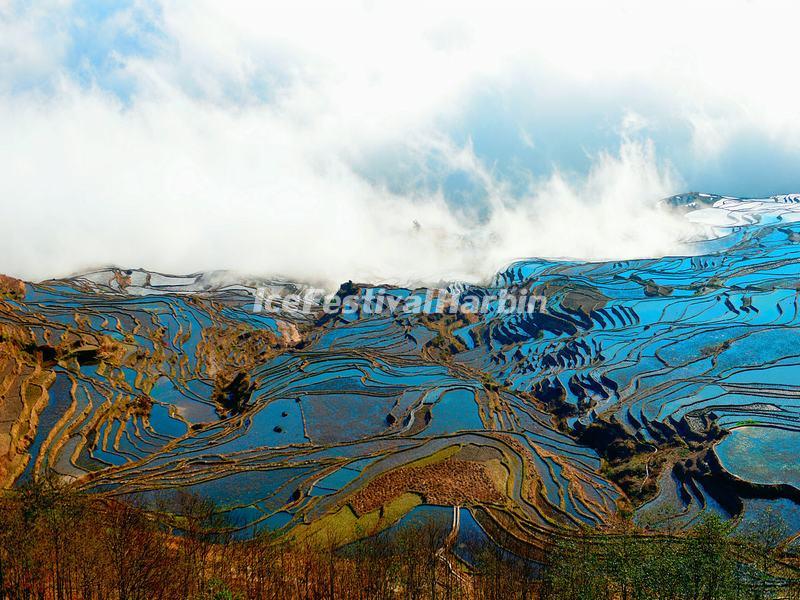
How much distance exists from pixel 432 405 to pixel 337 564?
15.0m

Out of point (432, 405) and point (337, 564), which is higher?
point (432, 405)

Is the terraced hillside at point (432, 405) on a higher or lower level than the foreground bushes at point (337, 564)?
higher

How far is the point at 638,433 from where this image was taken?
25641mm

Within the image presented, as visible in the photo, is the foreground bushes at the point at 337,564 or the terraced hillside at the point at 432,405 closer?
the foreground bushes at the point at 337,564

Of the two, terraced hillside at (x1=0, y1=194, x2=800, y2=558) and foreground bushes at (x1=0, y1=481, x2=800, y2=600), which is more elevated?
terraced hillside at (x1=0, y1=194, x2=800, y2=558)

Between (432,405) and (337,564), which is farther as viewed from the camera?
(432,405)

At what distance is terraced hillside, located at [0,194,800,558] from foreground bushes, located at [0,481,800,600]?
2.58m

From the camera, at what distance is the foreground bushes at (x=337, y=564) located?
11625 millimetres

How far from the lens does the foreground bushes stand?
38.1 feet

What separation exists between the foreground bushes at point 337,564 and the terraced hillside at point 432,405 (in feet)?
8.48

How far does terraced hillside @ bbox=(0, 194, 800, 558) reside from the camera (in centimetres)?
2061

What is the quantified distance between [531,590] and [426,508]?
6.33 m

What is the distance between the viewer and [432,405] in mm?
30469

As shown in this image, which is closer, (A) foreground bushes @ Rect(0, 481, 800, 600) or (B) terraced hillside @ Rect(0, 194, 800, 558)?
(A) foreground bushes @ Rect(0, 481, 800, 600)
